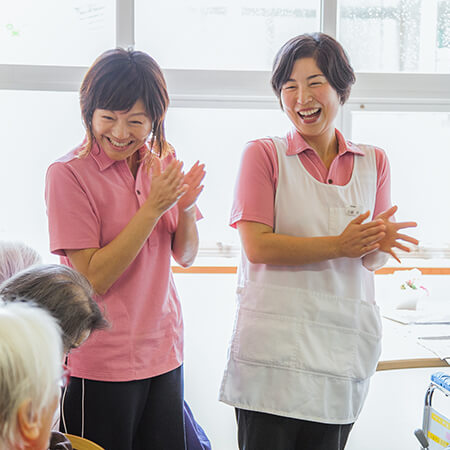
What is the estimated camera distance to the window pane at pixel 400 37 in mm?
2326

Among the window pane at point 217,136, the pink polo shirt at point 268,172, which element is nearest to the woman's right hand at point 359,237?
the pink polo shirt at point 268,172

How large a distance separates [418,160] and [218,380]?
4.16 ft

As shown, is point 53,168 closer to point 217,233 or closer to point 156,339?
point 156,339

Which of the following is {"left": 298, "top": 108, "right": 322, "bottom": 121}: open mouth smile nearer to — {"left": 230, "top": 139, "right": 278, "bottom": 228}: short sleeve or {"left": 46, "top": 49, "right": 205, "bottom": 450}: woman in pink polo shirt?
{"left": 230, "top": 139, "right": 278, "bottom": 228}: short sleeve

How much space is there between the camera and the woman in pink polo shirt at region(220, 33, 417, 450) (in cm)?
147

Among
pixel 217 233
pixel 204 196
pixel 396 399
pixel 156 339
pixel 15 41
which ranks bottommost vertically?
pixel 396 399

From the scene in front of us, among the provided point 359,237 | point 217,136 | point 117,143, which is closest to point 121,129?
point 117,143

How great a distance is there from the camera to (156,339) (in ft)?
4.91

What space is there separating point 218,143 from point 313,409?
1220mm

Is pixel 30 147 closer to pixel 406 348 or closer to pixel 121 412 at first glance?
pixel 121 412

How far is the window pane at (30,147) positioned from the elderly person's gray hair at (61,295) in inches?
46.4

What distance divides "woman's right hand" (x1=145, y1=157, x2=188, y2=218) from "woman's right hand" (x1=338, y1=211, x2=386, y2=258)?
43 cm

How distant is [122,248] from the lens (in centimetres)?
139

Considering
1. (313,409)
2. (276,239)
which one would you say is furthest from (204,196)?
(313,409)
